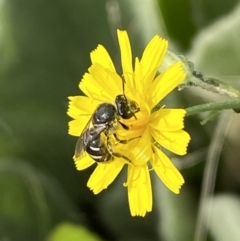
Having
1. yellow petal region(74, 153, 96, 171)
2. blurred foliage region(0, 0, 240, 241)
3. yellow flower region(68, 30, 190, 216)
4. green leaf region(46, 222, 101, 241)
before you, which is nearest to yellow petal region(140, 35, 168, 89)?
yellow flower region(68, 30, 190, 216)

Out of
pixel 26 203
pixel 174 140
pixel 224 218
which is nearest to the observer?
pixel 174 140

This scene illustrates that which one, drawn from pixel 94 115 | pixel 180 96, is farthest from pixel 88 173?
pixel 94 115

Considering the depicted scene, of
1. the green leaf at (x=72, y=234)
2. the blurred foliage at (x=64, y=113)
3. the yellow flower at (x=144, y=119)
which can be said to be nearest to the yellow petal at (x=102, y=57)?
the yellow flower at (x=144, y=119)

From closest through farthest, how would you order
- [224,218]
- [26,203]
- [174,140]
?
[174,140]
[224,218]
[26,203]

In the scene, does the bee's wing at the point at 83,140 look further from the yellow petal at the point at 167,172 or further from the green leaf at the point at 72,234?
the green leaf at the point at 72,234

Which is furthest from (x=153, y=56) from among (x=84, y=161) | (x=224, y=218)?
(x=224, y=218)

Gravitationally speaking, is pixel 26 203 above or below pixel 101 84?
below

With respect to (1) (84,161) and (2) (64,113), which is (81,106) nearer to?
(1) (84,161)

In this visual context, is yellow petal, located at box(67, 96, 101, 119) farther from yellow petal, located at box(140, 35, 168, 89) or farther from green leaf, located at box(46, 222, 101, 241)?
green leaf, located at box(46, 222, 101, 241)

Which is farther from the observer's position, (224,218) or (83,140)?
(224,218)
